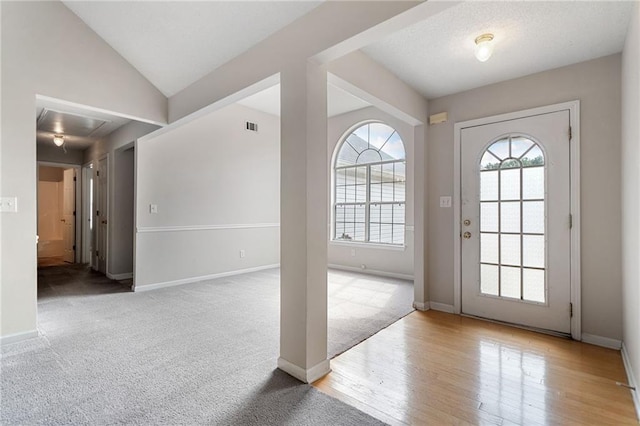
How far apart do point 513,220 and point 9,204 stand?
4.66 meters

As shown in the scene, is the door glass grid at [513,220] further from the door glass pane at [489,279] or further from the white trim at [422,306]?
the white trim at [422,306]

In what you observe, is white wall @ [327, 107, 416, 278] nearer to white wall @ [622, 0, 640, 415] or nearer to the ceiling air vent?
the ceiling air vent

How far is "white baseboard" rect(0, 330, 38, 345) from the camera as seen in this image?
2592mm

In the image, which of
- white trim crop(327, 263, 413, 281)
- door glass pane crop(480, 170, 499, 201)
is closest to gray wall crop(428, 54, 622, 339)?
door glass pane crop(480, 170, 499, 201)

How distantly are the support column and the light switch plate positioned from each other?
2.42m

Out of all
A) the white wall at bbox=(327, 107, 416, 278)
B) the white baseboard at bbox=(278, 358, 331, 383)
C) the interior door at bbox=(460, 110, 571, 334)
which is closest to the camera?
the white baseboard at bbox=(278, 358, 331, 383)

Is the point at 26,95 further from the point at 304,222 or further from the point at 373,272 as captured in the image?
the point at 373,272

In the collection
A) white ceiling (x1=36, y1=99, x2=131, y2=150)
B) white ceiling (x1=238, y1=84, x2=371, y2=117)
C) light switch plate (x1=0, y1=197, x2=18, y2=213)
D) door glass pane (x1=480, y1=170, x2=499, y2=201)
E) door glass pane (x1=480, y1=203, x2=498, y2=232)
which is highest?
white ceiling (x1=238, y1=84, x2=371, y2=117)

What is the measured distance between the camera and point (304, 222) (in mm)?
2074

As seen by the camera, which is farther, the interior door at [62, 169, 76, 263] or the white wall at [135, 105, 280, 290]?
the interior door at [62, 169, 76, 263]

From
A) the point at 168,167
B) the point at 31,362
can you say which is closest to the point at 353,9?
the point at 31,362

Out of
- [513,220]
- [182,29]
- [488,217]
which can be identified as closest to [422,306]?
[488,217]

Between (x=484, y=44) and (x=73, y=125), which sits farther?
(x=73, y=125)

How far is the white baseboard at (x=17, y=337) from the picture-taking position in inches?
102
